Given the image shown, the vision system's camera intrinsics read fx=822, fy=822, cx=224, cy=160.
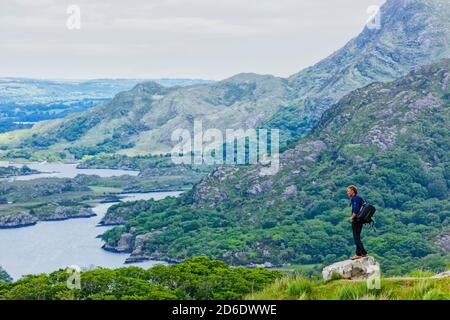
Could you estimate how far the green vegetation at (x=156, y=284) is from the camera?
342 feet

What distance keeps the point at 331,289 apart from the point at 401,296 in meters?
4.41

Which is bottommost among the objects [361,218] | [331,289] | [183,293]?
[183,293]

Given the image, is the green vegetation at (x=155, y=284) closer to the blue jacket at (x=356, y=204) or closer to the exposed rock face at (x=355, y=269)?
the exposed rock face at (x=355, y=269)

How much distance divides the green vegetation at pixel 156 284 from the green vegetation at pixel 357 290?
59.6 metres

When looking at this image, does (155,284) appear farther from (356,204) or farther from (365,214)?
(365,214)

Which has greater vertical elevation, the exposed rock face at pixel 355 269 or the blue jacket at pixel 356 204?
the blue jacket at pixel 356 204

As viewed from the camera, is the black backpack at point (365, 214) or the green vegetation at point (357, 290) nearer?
the green vegetation at point (357, 290)

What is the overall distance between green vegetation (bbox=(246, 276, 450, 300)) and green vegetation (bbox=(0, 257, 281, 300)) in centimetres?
5958

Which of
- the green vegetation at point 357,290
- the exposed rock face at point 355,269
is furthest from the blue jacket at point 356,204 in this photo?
the green vegetation at point 357,290

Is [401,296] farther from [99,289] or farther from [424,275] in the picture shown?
[99,289]
